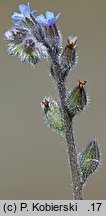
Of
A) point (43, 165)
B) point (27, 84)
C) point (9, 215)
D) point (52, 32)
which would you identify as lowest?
point (9, 215)

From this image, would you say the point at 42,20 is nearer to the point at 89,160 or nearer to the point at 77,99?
the point at 77,99

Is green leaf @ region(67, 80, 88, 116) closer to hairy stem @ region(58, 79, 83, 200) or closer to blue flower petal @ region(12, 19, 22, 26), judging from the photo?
hairy stem @ region(58, 79, 83, 200)

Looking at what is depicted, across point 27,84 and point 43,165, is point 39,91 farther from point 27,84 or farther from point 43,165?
point 43,165

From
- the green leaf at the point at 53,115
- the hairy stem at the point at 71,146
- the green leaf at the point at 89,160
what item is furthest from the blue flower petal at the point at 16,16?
the green leaf at the point at 89,160

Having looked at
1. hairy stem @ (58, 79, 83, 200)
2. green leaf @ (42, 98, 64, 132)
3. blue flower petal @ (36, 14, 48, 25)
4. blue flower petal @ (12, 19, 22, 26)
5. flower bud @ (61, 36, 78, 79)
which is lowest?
hairy stem @ (58, 79, 83, 200)

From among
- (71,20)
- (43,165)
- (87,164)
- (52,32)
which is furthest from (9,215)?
(71,20)

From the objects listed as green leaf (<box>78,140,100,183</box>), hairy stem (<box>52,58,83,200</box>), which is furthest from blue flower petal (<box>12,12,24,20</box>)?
green leaf (<box>78,140,100,183</box>)

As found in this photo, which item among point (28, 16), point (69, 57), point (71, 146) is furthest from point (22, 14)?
point (71, 146)
